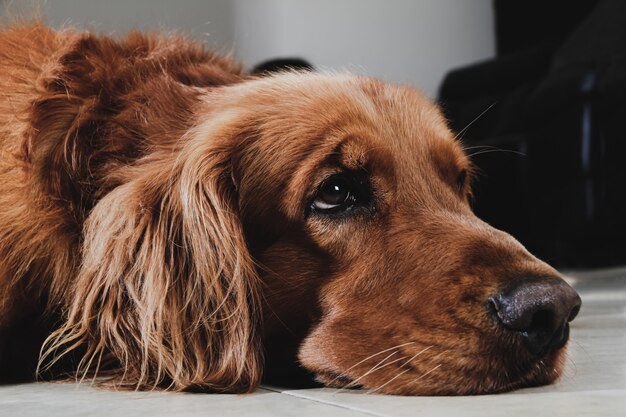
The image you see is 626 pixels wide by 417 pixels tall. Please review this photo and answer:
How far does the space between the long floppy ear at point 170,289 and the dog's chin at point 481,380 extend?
11.0 inches

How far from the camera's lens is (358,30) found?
317 inches

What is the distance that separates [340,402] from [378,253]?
323 mm

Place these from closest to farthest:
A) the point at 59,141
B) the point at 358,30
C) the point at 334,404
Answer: the point at 334,404 < the point at 59,141 < the point at 358,30

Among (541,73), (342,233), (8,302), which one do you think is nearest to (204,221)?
(342,233)

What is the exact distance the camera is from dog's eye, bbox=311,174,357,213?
1702 millimetres

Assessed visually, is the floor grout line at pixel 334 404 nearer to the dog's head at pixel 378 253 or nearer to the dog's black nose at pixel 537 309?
the dog's head at pixel 378 253

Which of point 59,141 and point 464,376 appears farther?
point 59,141

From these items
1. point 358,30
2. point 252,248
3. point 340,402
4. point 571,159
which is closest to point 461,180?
point 252,248

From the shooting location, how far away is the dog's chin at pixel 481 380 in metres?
1.45

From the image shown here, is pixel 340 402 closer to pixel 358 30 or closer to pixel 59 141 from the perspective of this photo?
pixel 59 141

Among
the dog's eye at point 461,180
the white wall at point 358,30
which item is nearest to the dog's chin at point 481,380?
the dog's eye at point 461,180

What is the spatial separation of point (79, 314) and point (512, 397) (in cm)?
87

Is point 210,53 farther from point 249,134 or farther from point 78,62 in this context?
point 249,134

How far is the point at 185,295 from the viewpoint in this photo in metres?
1.71
